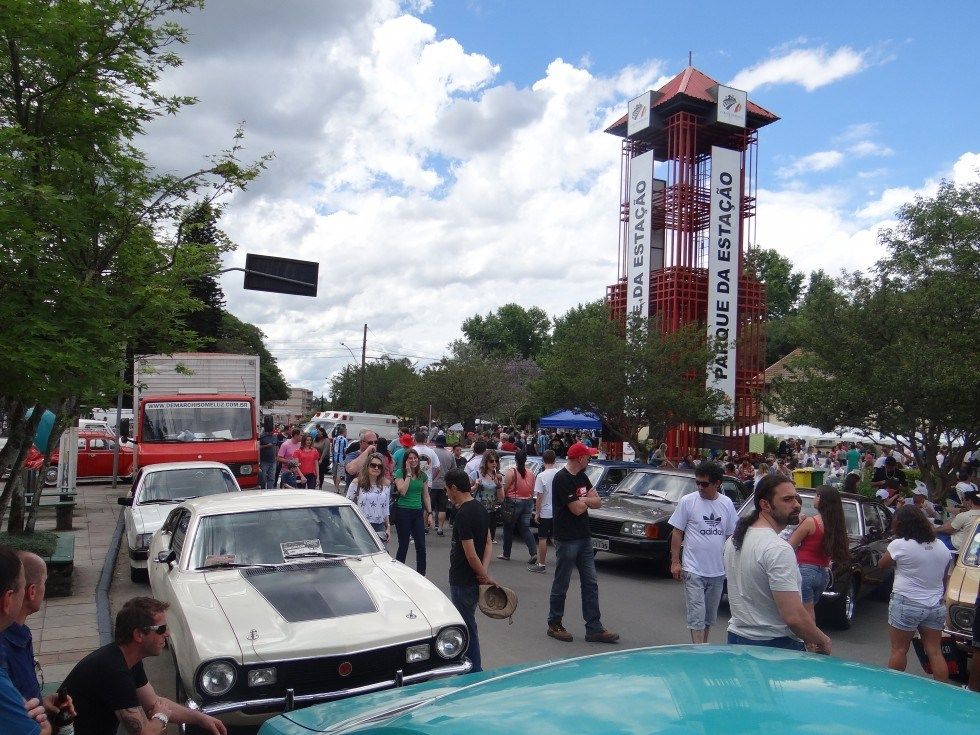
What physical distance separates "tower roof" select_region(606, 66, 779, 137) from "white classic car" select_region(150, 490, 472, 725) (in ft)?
110

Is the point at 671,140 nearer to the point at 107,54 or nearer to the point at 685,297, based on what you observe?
the point at 685,297

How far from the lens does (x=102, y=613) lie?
8.67 m

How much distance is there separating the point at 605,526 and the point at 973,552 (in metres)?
5.33

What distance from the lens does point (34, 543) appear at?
10.4 meters

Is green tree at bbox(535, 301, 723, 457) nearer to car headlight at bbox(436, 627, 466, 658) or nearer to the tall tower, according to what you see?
the tall tower

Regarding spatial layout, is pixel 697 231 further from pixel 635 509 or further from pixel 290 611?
pixel 290 611

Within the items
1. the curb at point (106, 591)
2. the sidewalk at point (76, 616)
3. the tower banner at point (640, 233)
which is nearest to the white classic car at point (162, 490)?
the curb at point (106, 591)

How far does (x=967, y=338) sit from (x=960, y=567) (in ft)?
34.7

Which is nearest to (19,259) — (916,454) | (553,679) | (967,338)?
(553,679)

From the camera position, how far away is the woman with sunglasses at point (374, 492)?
9195mm

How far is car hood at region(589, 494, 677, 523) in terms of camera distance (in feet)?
39.3

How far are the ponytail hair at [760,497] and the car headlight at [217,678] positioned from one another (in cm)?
309

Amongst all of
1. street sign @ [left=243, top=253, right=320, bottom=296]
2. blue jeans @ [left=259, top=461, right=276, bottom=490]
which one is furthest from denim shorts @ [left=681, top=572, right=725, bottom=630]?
blue jeans @ [left=259, top=461, right=276, bottom=490]

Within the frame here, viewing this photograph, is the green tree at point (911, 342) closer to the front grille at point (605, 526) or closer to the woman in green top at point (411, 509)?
the front grille at point (605, 526)
